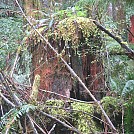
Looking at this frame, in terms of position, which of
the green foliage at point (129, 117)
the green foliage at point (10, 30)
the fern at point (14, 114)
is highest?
the green foliage at point (10, 30)

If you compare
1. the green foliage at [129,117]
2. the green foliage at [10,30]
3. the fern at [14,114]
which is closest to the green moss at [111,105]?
the green foliage at [129,117]

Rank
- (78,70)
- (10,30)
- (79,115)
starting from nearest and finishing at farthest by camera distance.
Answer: (79,115) < (78,70) < (10,30)

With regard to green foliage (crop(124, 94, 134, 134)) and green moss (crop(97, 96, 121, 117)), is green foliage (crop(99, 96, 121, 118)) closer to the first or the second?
green moss (crop(97, 96, 121, 117))

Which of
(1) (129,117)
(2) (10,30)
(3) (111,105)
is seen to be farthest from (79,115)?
(2) (10,30)

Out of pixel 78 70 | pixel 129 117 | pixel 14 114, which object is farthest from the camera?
pixel 78 70

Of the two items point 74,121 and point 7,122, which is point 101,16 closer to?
point 74,121

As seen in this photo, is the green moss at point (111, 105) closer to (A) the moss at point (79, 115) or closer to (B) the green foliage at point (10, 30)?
(A) the moss at point (79, 115)

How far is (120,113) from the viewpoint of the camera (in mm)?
2672

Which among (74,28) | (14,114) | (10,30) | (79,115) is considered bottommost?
(79,115)

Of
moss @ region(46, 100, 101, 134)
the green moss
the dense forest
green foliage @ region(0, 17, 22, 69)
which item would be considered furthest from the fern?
green foliage @ region(0, 17, 22, 69)

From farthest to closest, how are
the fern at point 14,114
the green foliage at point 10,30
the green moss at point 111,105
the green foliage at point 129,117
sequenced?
the green foliage at point 10,30 → the green moss at point 111,105 → the green foliage at point 129,117 → the fern at point 14,114

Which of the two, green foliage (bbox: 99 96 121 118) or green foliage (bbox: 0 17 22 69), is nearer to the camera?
green foliage (bbox: 99 96 121 118)

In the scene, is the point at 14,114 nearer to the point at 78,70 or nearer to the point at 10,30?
the point at 78,70

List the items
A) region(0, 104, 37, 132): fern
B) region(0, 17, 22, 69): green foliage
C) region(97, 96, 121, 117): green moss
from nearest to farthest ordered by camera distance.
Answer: region(0, 104, 37, 132): fern, region(97, 96, 121, 117): green moss, region(0, 17, 22, 69): green foliage
